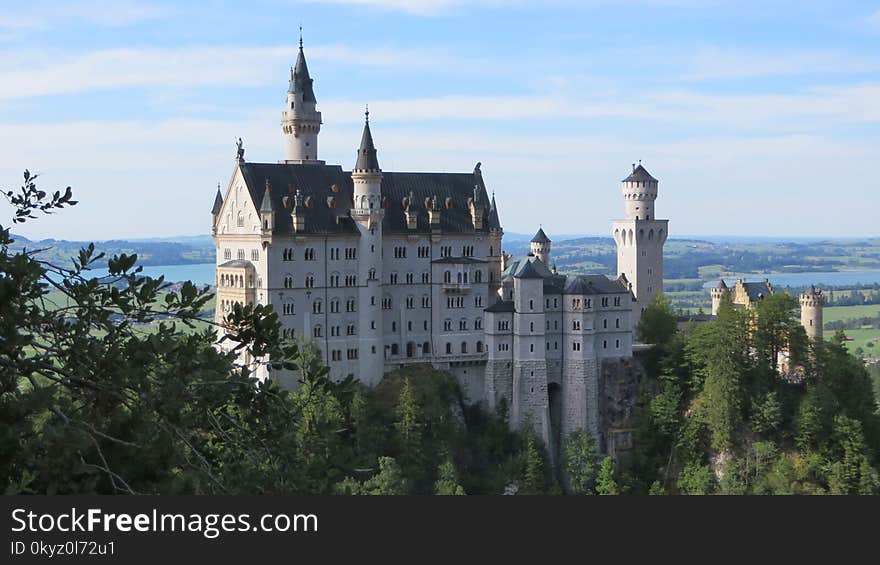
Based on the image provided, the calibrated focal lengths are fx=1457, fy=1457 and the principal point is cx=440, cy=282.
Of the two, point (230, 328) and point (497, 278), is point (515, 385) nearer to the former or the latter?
point (497, 278)

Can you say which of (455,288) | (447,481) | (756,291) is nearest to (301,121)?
(455,288)

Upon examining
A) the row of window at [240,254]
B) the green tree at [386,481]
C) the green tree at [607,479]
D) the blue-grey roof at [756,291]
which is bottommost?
the green tree at [607,479]

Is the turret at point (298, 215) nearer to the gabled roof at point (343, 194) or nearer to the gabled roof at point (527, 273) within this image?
the gabled roof at point (343, 194)

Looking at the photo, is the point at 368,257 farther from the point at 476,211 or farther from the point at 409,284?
the point at 476,211

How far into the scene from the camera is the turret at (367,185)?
10294cm

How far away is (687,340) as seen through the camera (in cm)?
11269

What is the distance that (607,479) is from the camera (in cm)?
10494

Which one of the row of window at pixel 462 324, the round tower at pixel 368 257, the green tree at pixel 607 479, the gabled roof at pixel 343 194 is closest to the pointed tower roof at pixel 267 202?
the gabled roof at pixel 343 194

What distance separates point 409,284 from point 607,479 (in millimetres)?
20091

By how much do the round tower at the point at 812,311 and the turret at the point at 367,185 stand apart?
4444 centimetres

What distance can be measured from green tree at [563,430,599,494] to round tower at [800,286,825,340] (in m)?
30.5

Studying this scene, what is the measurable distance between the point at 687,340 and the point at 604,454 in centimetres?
1130

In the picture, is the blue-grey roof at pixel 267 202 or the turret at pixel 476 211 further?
the turret at pixel 476 211

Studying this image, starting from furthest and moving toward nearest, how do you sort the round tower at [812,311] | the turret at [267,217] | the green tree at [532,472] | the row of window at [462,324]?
1. the round tower at [812,311]
2. the row of window at [462,324]
3. the green tree at [532,472]
4. the turret at [267,217]
